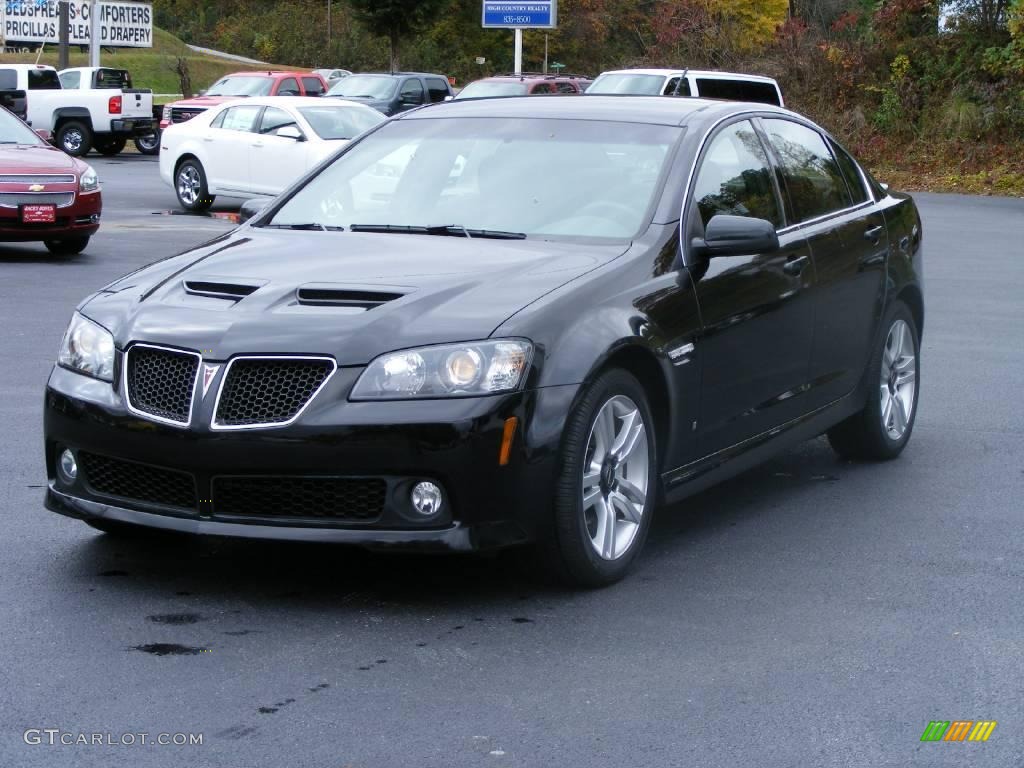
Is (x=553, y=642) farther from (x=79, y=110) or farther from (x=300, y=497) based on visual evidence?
(x=79, y=110)

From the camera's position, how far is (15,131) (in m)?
16.8

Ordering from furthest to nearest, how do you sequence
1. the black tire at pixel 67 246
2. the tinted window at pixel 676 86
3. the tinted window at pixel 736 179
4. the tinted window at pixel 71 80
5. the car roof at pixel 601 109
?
the tinted window at pixel 71 80 < the tinted window at pixel 676 86 < the black tire at pixel 67 246 < the car roof at pixel 601 109 < the tinted window at pixel 736 179

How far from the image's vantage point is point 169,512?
512cm

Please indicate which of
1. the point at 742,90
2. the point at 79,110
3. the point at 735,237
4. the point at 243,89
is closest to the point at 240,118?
the point at 742,90

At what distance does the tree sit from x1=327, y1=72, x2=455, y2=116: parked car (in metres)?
20.6

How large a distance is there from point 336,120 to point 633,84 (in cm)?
593

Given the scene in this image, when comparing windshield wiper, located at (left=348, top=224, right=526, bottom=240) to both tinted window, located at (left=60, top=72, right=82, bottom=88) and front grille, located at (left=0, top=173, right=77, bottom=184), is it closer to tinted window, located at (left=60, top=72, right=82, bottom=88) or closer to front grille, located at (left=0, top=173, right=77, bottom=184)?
front grille, located at (left=0, top=173, right=77, bottom=184)

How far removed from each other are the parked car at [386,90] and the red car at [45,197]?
17.3m

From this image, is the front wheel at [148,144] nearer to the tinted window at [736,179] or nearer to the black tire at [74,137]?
the black tire at [74,137]

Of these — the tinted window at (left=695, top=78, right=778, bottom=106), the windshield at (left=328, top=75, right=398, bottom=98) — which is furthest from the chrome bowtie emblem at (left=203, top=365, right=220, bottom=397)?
the windshield at (left=328, top=75, right=398, bottom=98)

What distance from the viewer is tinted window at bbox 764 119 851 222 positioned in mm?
6848

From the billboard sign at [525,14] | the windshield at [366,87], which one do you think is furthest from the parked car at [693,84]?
the billboard sign at [525,14]

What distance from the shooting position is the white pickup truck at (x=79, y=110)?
1387 inches

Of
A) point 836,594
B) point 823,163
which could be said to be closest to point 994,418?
point 823,163
